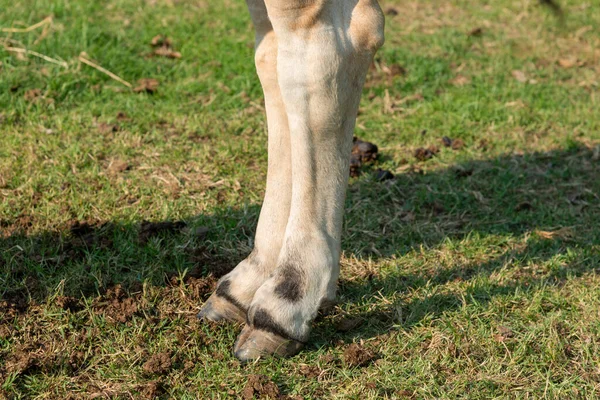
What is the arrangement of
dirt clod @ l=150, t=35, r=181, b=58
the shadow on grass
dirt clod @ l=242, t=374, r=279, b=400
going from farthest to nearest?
dirt clod @ l=150, t=35, r=181, b=58 → the shadow on grass → dirt clod @ l=242, t=374, r=279, b=400

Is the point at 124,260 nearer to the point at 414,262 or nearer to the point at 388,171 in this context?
the point at 414,262

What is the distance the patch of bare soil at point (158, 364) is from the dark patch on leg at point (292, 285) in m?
0.45

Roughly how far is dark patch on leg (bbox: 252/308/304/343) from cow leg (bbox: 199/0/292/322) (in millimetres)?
212

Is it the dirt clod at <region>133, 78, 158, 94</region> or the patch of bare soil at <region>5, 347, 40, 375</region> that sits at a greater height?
the patch of bare soil at <region>5, 347, 40, 375</region>

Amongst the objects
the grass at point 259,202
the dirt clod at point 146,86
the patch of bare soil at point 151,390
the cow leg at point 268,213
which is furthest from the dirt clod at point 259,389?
the dirt clod at point 146,86

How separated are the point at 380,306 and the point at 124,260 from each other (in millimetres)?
1126

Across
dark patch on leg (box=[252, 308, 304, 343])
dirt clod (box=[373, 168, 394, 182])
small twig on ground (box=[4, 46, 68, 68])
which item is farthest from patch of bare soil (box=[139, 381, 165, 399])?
small twig on ground (box=[4, 46, 68, 68])

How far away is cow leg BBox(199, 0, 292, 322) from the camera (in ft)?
10.4

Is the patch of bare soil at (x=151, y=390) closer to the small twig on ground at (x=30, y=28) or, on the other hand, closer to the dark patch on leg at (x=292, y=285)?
the dark patch on leg at (x=292, y=285)

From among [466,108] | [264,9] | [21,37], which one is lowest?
[466,108]

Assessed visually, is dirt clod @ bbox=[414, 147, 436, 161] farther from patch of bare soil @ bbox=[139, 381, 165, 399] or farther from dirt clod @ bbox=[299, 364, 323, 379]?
patch of bare soil @ bbox=[139, 381, 165, 399]

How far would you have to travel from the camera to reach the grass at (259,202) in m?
2.99

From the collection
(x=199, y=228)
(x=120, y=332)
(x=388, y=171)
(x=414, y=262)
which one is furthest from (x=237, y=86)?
(x=120, y=332)

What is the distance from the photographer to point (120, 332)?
313 centimetres
